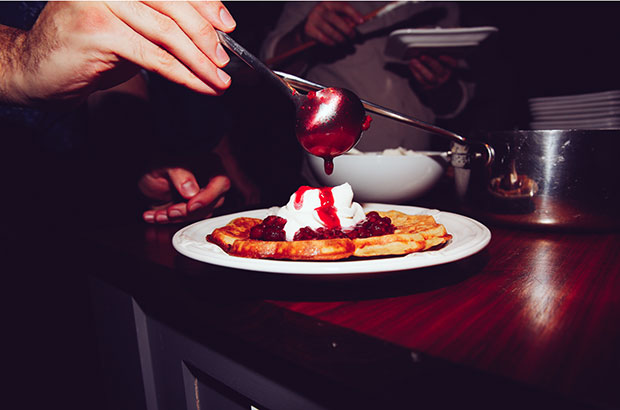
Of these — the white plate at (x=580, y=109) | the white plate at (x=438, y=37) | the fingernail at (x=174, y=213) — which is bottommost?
the fingernail at (x=174, y=213)

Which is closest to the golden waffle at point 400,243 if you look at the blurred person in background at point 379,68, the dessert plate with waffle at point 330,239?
the dessert plate with waffle at point 330,239

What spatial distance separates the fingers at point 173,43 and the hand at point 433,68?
6.95 ft

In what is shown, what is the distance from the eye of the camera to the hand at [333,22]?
2754mm

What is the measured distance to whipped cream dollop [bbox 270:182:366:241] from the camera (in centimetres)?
104

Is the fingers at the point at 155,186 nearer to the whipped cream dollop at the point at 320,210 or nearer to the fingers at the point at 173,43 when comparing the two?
the fingers at the point at 173,43

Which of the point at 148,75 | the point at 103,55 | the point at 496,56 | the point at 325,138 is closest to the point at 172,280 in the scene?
A: the point at 325,138

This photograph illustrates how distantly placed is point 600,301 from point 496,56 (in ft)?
13.9

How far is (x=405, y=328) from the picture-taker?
57 cm

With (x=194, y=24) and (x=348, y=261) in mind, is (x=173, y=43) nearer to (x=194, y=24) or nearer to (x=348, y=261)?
(x=194, y=24)

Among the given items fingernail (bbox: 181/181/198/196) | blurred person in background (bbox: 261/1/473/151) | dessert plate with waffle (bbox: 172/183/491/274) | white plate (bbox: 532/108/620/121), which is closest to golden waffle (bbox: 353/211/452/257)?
dessert plate with waffle (bbox: 172/183/491/274)

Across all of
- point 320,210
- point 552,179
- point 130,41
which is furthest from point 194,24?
point 552,179

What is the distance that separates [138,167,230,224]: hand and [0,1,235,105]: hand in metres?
0.56

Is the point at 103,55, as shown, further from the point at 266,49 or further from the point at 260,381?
the point at 266,49

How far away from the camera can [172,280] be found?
851 millimetres
